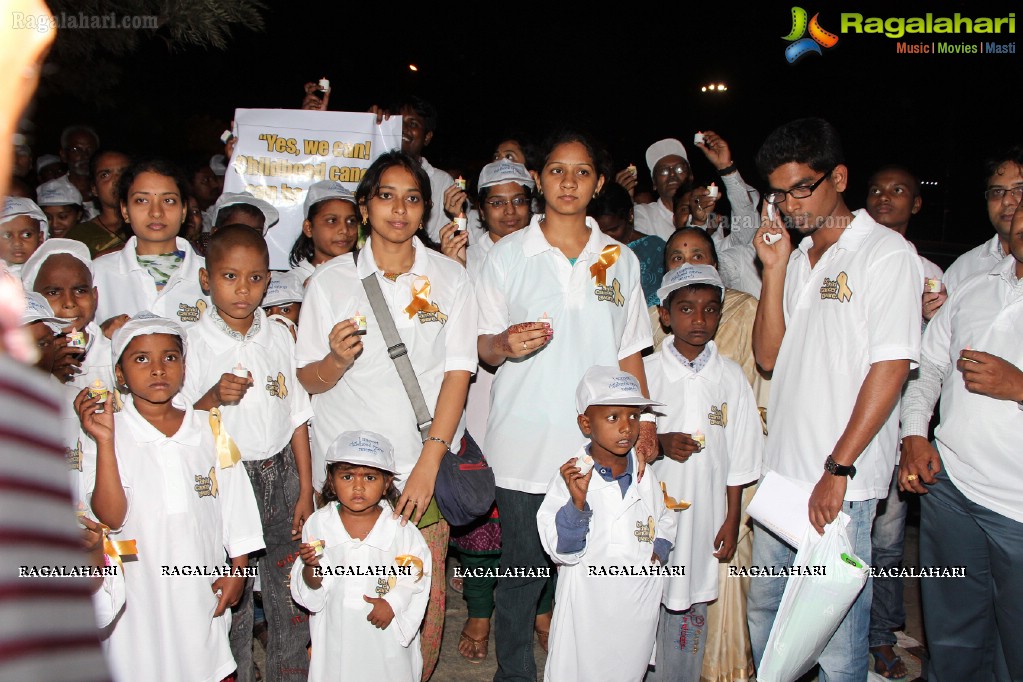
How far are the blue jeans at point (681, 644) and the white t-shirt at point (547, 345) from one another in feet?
3.21

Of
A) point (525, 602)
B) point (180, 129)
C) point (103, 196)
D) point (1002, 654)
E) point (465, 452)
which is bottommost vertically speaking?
point (1002, 654)

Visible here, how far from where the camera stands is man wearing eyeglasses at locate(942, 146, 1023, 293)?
4039 mm

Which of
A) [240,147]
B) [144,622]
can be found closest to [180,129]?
[240,147]

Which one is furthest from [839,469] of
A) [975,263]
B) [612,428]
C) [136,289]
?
[136,289]

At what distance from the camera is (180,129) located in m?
11.2

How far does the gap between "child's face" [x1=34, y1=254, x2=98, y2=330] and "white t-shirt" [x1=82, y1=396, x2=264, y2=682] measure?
69cm

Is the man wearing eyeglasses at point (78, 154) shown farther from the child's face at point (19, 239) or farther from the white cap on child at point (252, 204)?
the child's face at point (19, 239)

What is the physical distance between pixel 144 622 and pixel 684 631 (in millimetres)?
2410

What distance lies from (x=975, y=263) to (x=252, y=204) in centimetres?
409

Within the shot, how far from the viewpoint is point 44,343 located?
331cm

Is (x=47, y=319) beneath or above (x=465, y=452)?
above

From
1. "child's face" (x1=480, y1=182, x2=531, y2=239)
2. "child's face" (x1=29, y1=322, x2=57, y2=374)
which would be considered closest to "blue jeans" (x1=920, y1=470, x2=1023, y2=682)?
"child's face" (x1=480, y1=182, x2=531, y2=239)

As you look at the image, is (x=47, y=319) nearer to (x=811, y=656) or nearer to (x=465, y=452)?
(x=465, y=452)

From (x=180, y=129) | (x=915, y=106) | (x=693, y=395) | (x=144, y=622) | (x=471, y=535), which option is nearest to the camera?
(x=144, y=622)
